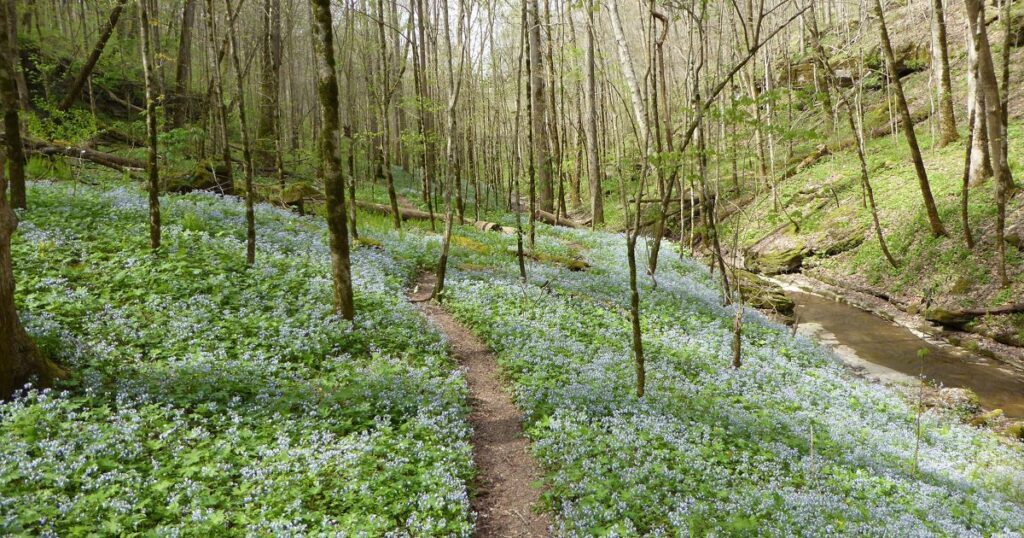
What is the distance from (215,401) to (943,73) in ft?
81.7

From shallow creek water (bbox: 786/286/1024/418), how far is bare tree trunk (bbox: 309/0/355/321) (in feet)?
38.1

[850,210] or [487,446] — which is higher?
[850,210]

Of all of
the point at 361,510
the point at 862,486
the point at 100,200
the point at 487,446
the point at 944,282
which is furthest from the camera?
the point at 944,282

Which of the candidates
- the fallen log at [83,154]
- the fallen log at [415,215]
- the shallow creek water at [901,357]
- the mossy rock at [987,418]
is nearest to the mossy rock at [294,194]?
the fallen log at [415,215]

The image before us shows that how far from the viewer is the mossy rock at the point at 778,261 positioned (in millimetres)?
22234

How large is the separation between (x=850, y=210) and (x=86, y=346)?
25.9 metres

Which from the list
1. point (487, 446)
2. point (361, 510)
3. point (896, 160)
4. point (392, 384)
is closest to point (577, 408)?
point (487, 446)

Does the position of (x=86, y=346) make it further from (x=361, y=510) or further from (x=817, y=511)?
(x=817, y=511)

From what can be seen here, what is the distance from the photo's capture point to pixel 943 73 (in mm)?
18875

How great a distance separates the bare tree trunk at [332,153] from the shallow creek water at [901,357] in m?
11.6

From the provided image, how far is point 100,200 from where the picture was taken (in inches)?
505

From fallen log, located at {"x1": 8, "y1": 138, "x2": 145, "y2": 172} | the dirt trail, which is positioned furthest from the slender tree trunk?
fallen log, located at {"x1": 8, "y1": 138, "x2": 145, "y2": 172}

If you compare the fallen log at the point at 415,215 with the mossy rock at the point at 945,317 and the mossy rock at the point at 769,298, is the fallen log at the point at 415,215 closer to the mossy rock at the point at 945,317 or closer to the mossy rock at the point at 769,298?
the mossy rock at the point at 769,298

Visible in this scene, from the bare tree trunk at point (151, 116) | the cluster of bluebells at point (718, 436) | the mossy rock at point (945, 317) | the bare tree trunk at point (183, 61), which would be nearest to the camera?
the cluster of bluebells at point (718, 436)
